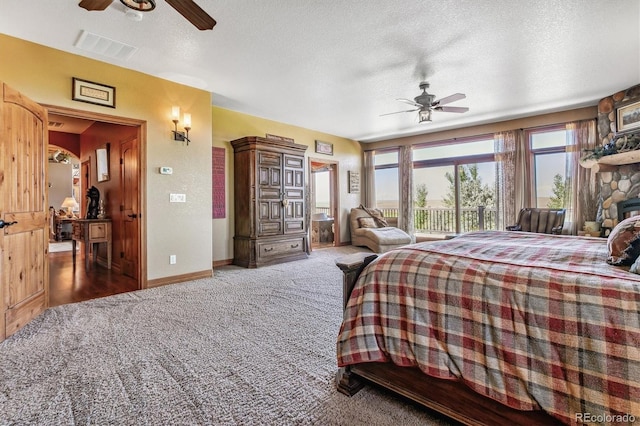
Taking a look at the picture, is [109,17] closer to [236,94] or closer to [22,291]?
[236,94]

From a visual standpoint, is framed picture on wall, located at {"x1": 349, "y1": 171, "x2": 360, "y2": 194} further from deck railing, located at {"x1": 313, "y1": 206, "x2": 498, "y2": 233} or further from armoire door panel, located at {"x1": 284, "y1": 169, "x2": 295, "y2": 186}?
armoire door panel, located at {"x1": 284, "y1": 169, "x2": 295, "y2": 186}

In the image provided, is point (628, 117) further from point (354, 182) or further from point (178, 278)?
point (178, 278)

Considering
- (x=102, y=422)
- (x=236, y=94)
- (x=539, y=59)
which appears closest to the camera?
(x=102, y=422)

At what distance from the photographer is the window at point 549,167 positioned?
5695mm

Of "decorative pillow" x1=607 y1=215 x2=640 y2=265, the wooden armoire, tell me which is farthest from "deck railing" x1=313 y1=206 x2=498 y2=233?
"decorative pillow" x1=607 y1=215 x2=640 y2=265

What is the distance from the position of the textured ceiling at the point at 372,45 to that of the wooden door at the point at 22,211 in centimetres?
89

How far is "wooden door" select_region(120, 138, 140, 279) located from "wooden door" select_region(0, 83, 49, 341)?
42.6 inches

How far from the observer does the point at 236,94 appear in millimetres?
4664

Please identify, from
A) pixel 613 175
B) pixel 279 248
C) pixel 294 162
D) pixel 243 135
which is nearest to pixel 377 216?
pixel 294 162

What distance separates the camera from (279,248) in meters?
5.50

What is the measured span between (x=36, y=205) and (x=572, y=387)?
420cm

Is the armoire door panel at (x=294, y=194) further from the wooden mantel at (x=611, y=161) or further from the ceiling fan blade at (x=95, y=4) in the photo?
the wooden mantel at (x=611, y=161)

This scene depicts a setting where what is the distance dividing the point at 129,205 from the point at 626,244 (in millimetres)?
5408

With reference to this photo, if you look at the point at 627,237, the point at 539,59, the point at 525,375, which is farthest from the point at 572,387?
the point at 539,59
